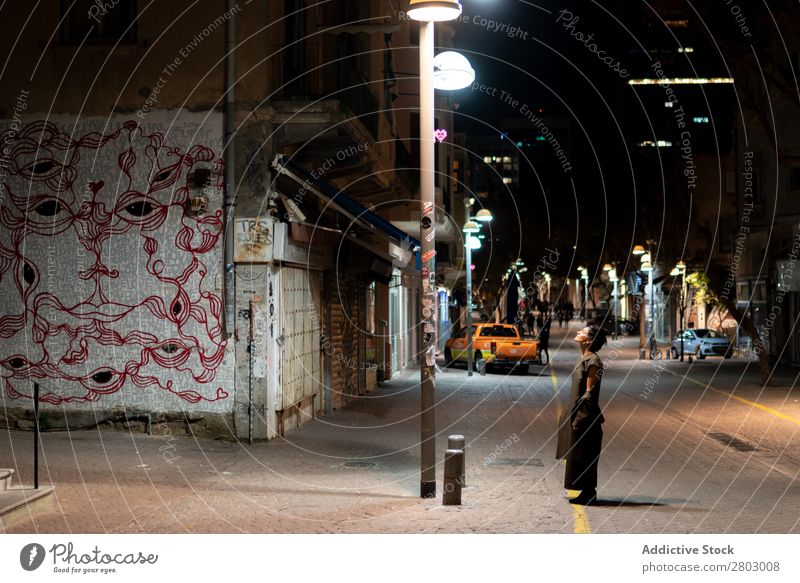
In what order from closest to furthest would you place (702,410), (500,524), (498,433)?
(500,524), (498,433), (702,410)

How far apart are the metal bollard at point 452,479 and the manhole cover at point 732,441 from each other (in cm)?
638

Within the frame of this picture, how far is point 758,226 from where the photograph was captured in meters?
40.9

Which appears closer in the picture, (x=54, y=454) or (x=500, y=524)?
(x=500, y=524)

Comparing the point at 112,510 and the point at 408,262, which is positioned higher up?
the point at 408,262

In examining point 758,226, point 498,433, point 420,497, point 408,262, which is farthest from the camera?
point 758,226

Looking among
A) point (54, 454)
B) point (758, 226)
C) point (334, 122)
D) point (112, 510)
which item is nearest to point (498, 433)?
point (334, 122)

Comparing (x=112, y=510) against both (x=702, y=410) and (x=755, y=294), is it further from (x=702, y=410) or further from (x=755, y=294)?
(x=755, y=294)

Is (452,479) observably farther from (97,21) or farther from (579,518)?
(97,21)

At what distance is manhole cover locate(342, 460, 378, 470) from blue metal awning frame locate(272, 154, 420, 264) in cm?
478

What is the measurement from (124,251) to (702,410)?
12.5 metres

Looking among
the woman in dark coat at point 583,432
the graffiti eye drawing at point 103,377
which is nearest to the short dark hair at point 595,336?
the woman in dark coat at point 583,432

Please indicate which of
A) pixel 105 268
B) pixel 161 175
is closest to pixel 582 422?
pixel 161 175

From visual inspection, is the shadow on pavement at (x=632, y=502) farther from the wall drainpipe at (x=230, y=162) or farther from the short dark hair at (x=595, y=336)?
the wall drainpipe at (x=230, y=162)

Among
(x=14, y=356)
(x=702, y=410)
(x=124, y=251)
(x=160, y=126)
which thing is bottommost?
(x=702, y=410)
